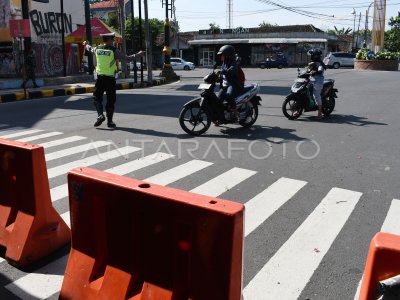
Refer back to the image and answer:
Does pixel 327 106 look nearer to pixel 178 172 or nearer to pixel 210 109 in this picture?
pixel 210 109

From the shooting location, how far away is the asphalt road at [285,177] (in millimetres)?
3406

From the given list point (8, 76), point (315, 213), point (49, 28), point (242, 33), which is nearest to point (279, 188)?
point (315, 213)

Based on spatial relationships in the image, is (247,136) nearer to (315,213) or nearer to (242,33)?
(315,213)

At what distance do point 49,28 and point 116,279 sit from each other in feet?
91.3

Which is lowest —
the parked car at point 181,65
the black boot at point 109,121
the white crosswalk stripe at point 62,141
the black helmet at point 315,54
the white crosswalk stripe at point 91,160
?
the white crosswalk stripe at point 91,160

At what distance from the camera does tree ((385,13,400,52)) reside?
3125 inches

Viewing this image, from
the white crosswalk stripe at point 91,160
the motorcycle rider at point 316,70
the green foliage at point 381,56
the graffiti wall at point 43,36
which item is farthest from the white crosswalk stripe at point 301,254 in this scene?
the green foliage at point 381,56

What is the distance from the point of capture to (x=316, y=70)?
10078 millimetres

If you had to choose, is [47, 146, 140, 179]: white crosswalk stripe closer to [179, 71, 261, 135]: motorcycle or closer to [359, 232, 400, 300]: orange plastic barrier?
[179, 71, 261, 135]: motorcycle

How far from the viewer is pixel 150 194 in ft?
8.27

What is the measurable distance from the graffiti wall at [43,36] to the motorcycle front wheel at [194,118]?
1884cm

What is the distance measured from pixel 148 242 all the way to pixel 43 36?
27425mm

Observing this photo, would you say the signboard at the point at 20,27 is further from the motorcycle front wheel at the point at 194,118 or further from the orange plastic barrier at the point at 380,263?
the orange plastic barrier at the point at 380,263

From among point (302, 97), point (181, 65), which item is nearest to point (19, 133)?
point (302, 97)
